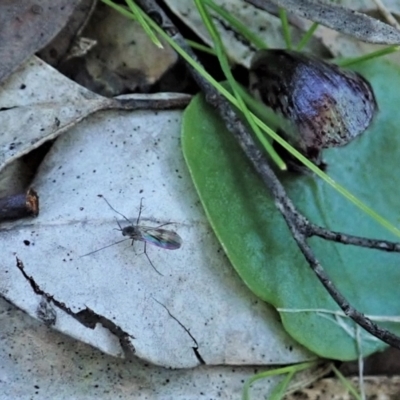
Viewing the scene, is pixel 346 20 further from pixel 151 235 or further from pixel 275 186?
pixel 151 235

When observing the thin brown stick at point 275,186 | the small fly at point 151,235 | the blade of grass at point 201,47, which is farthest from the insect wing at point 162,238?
the blade of grass at point 201,47

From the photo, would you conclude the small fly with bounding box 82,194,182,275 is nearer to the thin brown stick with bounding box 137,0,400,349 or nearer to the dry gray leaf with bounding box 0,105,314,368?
the dry gray leaf with bounding box 0,105,314,368

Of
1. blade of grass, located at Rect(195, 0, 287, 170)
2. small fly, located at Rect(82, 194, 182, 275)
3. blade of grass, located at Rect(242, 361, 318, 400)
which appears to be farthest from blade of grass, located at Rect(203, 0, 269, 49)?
blade of grass, located at Rect(242, 361, 318, 400)

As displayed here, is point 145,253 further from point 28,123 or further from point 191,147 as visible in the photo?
point 28,123

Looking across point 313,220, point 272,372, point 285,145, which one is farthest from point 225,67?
point 272,372

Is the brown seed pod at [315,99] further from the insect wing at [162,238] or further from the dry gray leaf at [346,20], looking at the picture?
the insect wing at [162,238]

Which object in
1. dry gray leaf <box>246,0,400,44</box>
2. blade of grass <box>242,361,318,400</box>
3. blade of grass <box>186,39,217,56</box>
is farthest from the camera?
blade of grass <box>186,39,217,56</box>
